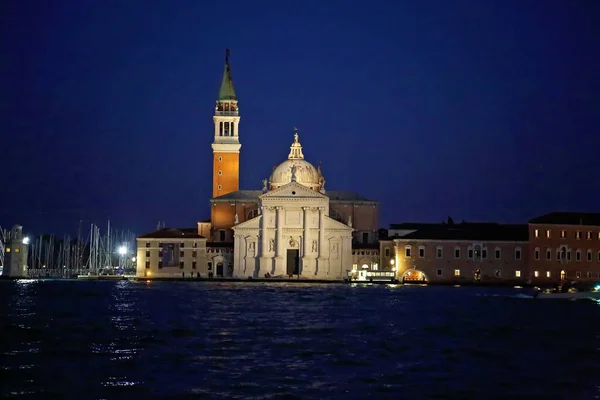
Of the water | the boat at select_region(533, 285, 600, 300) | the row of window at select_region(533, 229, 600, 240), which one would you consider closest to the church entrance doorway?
the row of window at select_region(533, 229, 600, 240)

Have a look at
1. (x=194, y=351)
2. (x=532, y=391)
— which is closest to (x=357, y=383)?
(x=532, y=391)

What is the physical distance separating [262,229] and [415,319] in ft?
151

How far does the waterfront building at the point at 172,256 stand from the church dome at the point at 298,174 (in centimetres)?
846

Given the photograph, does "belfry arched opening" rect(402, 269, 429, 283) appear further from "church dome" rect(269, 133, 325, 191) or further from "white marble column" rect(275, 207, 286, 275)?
"church dome" rect(269, 133, 325, 191)

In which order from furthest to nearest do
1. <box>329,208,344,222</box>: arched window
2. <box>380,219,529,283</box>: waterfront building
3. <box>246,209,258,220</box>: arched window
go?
1. <box>329,208,344,222</box>: arched window
2. <box>246,209,258,220</box>: arched window
3. <box>380,219,529,283</box>: waterfront building

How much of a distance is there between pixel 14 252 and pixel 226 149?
65.1 ft

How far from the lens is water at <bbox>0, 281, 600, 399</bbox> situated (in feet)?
81.3

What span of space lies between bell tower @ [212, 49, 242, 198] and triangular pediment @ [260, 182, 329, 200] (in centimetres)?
1270

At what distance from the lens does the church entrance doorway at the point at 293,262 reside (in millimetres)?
91938

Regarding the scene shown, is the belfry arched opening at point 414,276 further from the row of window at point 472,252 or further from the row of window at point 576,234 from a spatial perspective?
the row of window at point 576,234

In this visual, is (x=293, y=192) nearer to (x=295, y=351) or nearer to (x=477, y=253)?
(x=477, y=253)

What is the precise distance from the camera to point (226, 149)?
10281 centimetres

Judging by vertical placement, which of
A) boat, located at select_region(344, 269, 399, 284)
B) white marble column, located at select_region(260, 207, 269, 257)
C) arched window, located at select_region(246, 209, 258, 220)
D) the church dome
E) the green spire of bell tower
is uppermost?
the green spire of bell tower

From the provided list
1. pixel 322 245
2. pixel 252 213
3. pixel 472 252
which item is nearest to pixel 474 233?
pixel 472 252
